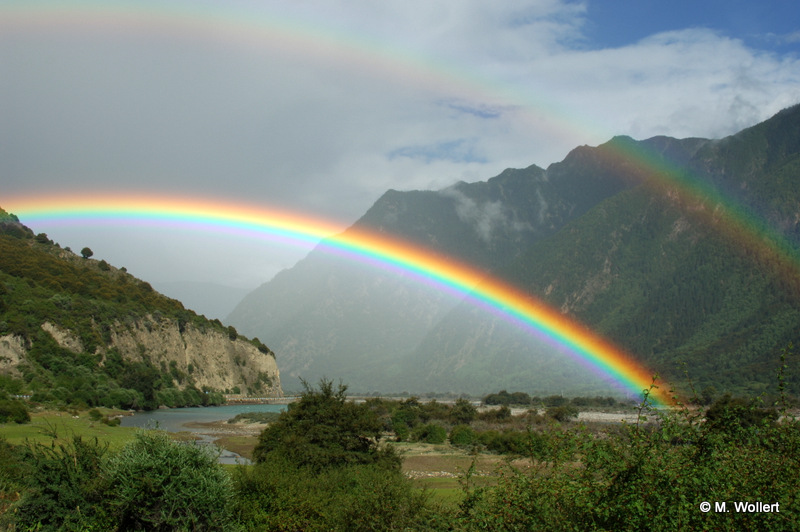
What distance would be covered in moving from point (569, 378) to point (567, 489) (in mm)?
178362

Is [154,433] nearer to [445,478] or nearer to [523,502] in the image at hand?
[523,502]

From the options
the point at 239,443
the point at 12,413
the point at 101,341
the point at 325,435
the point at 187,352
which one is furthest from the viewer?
the point at 187,352

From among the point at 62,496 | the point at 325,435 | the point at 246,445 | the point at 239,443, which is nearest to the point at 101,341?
the point at 239,443

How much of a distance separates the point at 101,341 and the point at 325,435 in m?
76.3

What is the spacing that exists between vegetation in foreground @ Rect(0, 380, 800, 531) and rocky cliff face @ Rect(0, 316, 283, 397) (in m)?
58.0

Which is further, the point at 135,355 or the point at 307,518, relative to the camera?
the point at 135,355

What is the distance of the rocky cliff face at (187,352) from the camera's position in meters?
82.3

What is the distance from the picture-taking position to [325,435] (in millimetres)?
25375

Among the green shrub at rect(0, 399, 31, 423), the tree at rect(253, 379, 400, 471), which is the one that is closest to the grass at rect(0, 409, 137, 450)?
the green shrub at rect(0, 399, 31, 423)

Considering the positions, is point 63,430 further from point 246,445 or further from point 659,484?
point 659,484

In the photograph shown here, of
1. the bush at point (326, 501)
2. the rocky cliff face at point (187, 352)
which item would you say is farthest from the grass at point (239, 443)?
the rocky cliff face at point (187, 352)

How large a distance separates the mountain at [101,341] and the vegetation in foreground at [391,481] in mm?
44408

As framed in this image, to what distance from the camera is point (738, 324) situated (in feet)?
416

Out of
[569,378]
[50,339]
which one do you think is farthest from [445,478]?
[569,378]
